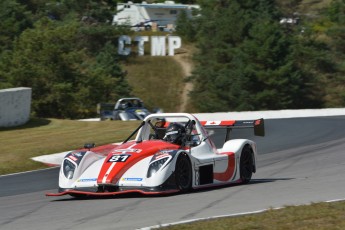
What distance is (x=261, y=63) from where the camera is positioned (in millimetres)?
69500

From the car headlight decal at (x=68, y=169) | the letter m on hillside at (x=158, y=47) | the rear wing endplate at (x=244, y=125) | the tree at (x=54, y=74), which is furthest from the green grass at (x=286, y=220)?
the letter m on hillside at (x=158, y=47)

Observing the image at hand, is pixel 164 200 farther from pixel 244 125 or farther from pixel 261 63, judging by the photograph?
pixel 261 63

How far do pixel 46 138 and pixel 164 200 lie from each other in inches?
521

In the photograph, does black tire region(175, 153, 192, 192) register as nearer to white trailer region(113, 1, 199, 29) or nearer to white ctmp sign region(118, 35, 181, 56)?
white ctmp sign region(118, 35, 181, 56)

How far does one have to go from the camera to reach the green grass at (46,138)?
59.9ft

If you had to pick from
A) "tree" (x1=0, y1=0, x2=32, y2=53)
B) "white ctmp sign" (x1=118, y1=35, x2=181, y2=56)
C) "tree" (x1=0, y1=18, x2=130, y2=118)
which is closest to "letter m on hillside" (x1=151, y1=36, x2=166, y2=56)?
"white ctmp sign" (x1=118, y1=35, x2=181, y2=56)

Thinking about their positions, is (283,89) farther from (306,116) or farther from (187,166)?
(187,166)

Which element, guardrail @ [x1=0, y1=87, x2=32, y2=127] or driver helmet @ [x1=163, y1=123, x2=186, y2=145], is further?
guardrail @ [x1=0, y1=87, x2=32, y2=127]

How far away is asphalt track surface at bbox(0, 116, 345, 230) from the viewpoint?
8500 millimetres

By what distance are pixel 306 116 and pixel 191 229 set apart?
105ft

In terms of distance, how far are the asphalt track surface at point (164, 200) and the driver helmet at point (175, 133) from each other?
0.92m

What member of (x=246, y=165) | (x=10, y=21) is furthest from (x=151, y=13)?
(x=246, y=165)

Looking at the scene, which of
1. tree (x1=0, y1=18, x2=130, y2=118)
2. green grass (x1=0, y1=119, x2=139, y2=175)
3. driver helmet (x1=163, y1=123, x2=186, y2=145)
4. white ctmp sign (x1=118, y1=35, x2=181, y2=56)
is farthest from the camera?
white ctmp sign (x1=118, y1=35, x2=181, y2=56)

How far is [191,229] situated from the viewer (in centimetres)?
743
